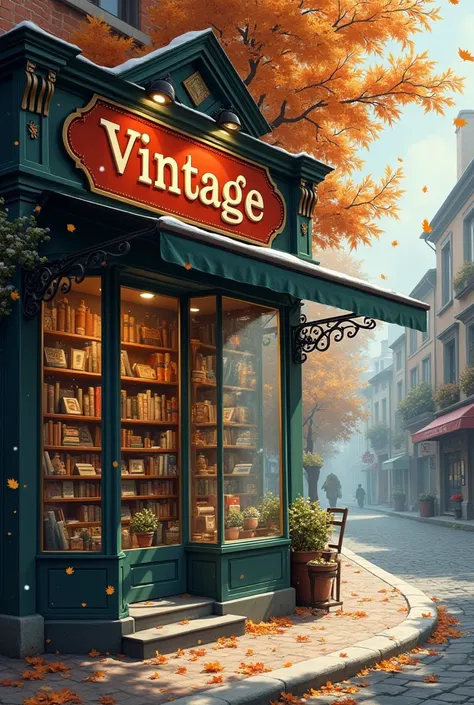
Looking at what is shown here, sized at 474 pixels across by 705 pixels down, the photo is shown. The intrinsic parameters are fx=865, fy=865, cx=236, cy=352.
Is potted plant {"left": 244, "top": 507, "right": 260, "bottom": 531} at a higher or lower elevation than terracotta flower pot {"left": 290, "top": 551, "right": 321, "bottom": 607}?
Result: higher

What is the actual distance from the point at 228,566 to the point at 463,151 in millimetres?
29767

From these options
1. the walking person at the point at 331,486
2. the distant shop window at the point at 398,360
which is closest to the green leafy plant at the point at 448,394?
the walking person at the point at 331,486

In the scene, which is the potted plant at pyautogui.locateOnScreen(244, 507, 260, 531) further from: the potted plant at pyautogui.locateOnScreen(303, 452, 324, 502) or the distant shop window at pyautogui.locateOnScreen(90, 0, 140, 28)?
the potted plant at pyautogui.locateOnScreen(303, 452, 324, 502)

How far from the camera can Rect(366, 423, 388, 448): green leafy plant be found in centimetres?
5562

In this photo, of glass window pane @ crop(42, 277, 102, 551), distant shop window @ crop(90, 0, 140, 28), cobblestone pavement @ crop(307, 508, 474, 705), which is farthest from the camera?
distant shop window @ crop(90, 0, 140, 28)

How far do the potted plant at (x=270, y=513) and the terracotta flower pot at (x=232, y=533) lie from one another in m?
0.44

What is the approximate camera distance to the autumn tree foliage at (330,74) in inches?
505

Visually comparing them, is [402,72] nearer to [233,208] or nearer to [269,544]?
[233,208]

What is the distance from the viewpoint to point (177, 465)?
9508mm

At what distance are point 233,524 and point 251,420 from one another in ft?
3.98

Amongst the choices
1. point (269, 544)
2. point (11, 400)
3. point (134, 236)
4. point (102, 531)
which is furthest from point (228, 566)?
point (134, 236)

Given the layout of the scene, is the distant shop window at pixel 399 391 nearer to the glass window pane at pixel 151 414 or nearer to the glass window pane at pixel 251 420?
the glass window pane at pixel 251 420

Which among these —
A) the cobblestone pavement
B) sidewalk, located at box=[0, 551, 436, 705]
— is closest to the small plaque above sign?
sidewalk, located at box=[0, 551, 436, 705]

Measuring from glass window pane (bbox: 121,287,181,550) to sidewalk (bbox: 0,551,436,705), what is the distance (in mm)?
1625
